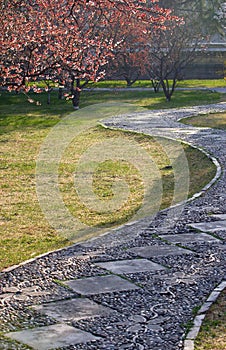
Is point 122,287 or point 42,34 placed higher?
point 42,34

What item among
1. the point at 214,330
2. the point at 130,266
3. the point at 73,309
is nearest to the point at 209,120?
the point at 130,266

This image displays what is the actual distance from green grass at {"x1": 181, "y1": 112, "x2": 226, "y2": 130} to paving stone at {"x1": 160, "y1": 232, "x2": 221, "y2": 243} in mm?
9867

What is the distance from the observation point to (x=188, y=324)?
180 inches

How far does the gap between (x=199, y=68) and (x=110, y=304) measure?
110ft

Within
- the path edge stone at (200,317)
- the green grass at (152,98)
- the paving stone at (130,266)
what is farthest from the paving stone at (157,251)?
the green grass at (152,98)

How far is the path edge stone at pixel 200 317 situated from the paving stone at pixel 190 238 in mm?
1181

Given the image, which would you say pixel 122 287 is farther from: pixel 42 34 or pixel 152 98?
pixel 152 98

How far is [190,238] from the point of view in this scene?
675 cm

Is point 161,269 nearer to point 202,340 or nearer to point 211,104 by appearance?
point 202,340

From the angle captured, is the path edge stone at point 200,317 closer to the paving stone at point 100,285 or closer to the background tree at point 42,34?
the paving stone at point 100,285

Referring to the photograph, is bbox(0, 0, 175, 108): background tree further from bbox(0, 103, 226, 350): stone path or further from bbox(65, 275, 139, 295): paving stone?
bbox(65, 275, 139, 295): paving stone

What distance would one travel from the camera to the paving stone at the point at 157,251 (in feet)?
20.4

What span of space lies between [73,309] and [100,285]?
53cm

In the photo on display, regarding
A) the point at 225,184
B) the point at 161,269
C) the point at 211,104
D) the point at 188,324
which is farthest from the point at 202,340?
the point at 211,104
